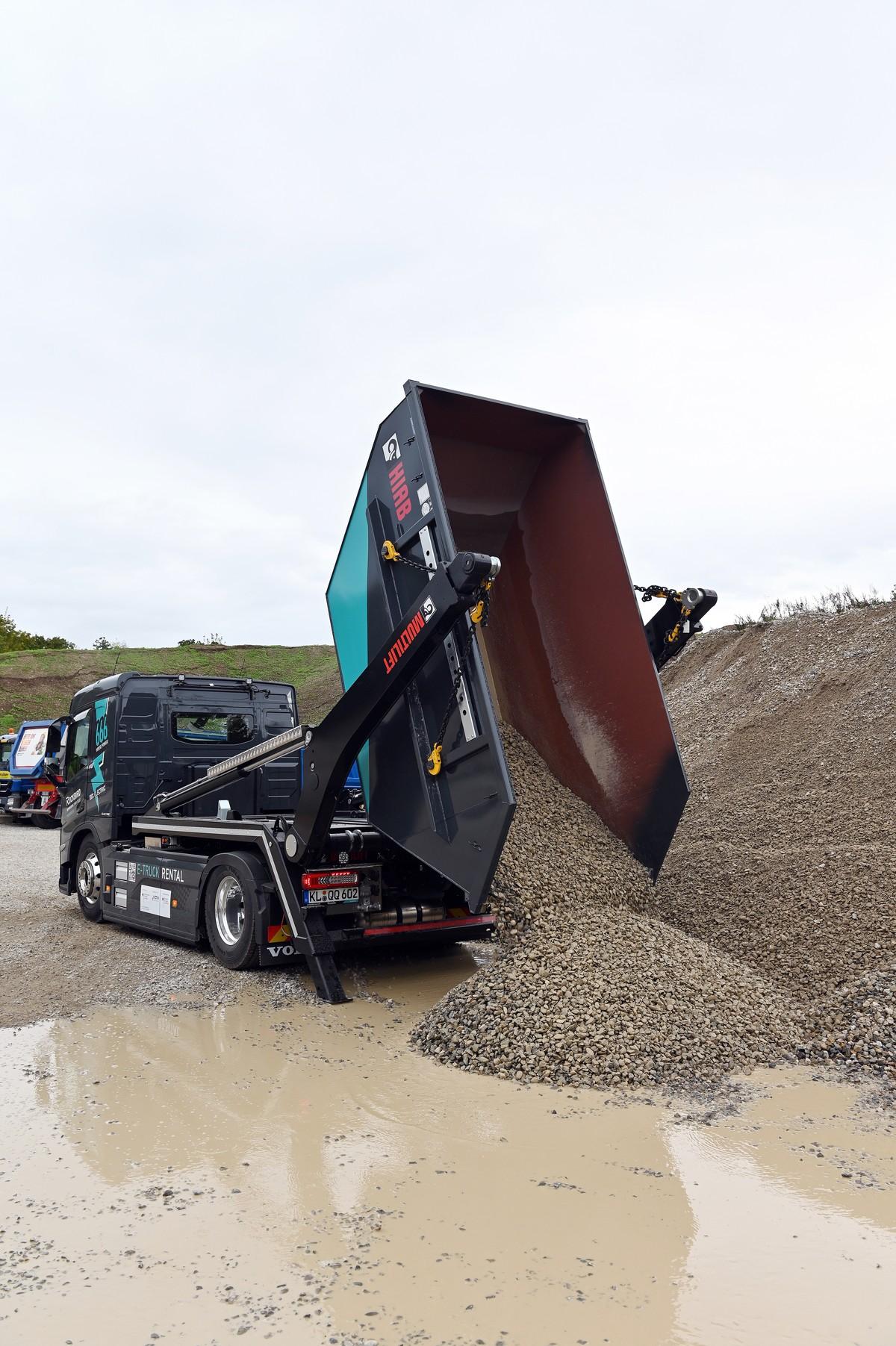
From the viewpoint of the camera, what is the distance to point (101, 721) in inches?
336

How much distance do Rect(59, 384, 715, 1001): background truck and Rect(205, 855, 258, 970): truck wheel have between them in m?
0.02

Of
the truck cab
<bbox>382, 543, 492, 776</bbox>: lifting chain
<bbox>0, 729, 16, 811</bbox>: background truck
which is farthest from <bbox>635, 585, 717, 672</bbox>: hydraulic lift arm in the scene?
<bbox>0, 729, 16, 811</bbox>: background truck

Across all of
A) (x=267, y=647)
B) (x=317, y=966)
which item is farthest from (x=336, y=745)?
(x=267, y=647)

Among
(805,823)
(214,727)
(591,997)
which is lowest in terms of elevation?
(591,997)

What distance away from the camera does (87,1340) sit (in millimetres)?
2527

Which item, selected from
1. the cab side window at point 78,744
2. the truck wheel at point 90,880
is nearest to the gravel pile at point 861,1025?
the truck wheel at point 90,880

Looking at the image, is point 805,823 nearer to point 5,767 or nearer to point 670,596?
point 670,596

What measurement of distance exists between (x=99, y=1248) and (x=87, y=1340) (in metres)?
0.48

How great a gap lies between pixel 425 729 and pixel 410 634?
584 millimetres

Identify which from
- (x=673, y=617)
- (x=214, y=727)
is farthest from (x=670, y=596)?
(x=214, y=727)

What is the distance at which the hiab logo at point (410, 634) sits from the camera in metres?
5.09

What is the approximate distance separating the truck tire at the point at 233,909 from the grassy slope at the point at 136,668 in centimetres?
2632

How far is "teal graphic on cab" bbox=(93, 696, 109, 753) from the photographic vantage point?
8406mm

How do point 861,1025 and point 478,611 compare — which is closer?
point 861,1025
